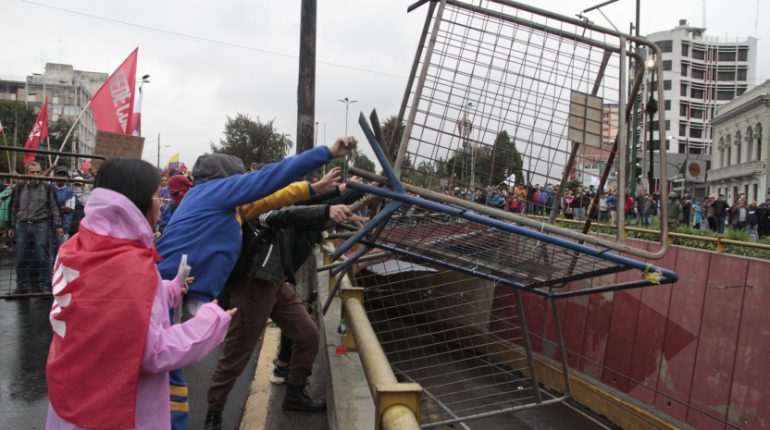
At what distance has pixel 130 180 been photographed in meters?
2.12

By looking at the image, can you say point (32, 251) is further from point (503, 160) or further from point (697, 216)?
point (697, 216)

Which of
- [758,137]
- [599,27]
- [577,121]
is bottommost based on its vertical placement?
[577,121]

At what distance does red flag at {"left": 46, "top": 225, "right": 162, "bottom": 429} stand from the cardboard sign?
16.9ft

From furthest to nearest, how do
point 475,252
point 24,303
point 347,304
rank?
point 24,303 → point 347,304 → point 475,252

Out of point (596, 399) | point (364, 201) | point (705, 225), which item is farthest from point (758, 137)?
point (364, 201)

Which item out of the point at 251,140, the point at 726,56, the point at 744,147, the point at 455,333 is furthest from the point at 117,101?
the point at 726,56

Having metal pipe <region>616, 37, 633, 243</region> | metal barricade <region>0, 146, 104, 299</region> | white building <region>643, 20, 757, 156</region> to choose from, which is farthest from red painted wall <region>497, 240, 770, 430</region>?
white building <region>643, 20, 757, 156</region>

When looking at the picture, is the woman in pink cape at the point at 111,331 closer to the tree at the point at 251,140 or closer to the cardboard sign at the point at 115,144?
the cardboard sign at the point at 115,144

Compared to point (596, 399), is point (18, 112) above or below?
above

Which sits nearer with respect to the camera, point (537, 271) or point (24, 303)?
point (537, 271)

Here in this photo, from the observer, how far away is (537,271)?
336 centimetres

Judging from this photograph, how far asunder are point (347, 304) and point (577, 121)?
1.79 metres

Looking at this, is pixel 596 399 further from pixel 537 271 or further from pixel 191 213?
pixel 191 213

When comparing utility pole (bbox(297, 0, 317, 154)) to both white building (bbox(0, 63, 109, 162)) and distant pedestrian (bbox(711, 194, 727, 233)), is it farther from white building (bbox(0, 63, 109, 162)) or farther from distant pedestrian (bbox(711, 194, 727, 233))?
white building (bbox(0, 63, 109, 162))
